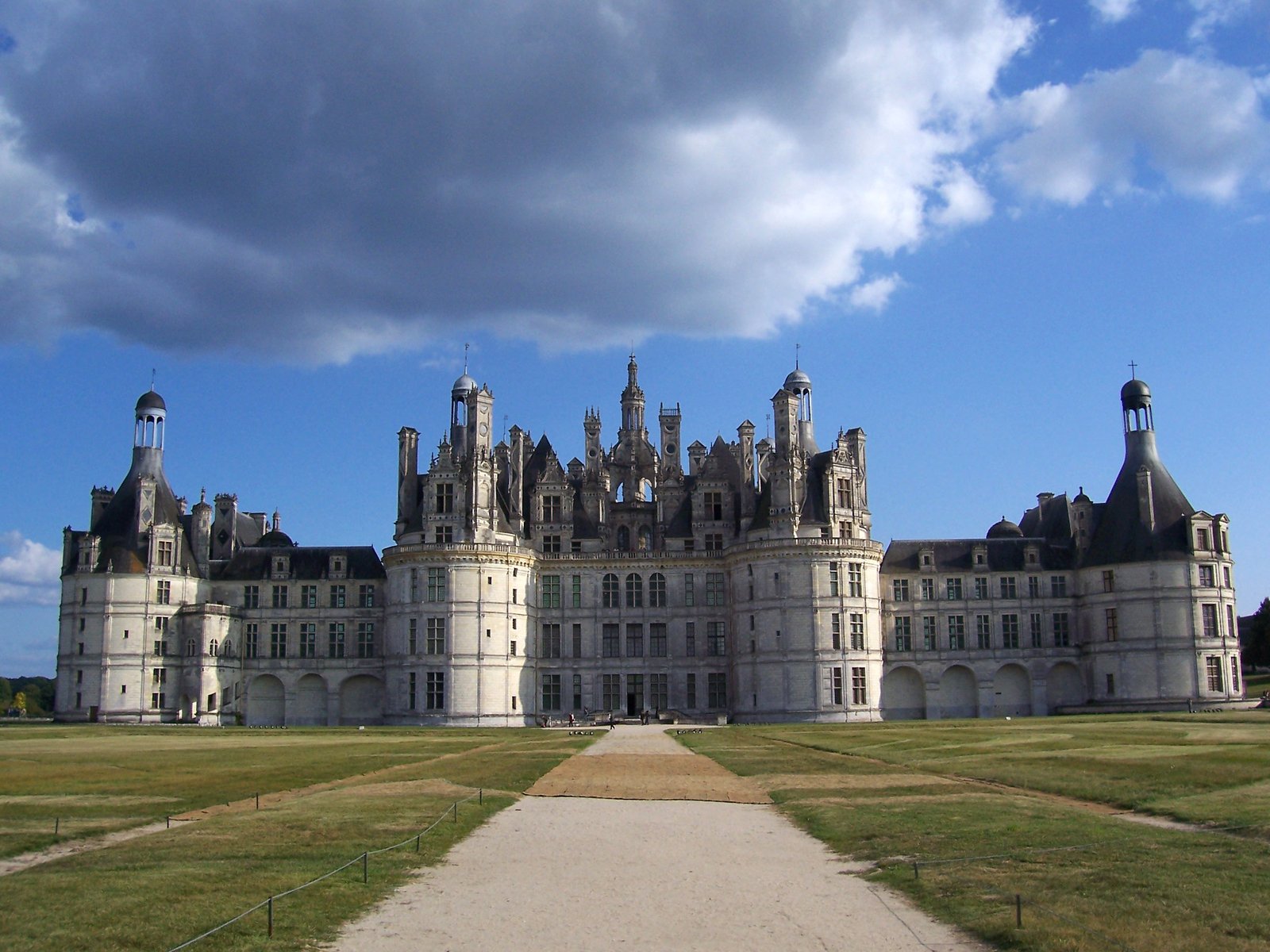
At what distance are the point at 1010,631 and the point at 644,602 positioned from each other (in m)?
26.4

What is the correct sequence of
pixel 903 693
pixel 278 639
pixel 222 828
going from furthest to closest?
pixel 278 639
pixel 903 693
pixel 222 828

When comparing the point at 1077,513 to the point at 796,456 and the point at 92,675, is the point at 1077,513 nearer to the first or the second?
the point at 796,456

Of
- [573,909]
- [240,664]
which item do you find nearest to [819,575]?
[240,664]

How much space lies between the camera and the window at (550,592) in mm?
85562

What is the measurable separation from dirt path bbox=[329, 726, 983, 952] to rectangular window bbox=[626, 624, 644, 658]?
59.9 meters

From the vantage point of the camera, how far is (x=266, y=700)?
86250 mm

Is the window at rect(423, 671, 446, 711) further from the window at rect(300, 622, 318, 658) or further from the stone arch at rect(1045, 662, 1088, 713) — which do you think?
the stone arch at rect(1045, 662, 1088, 713)

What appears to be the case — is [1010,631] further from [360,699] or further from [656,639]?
[360,699]

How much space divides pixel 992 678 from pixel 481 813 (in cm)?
6673

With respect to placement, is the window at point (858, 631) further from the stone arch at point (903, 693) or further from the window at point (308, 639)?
the window at point (308, 639)

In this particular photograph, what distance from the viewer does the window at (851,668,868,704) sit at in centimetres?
7919

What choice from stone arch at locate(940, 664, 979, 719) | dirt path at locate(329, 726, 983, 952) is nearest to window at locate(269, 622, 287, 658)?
stone arch at locate(940, 664, 979, 719)

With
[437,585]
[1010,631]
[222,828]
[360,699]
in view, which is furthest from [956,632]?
[222,828]

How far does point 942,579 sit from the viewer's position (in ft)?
283
